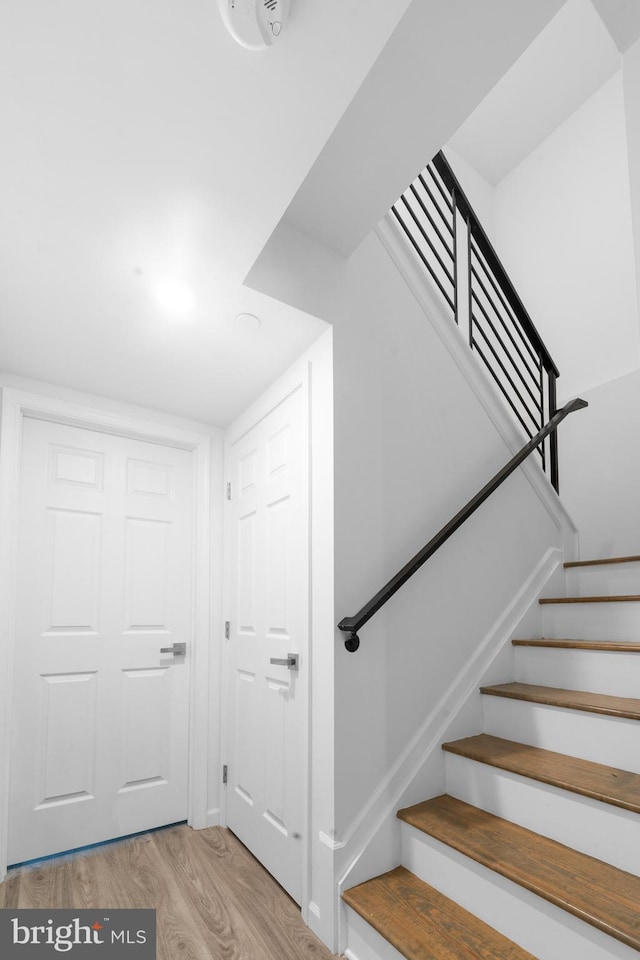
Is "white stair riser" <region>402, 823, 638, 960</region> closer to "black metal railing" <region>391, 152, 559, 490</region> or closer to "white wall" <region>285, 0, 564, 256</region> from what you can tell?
"black metal railing" <region>391, 152, 559, 490</region>

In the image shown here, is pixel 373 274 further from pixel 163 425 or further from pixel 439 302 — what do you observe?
pixel 163 425

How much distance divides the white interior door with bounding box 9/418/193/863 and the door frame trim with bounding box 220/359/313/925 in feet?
0.66

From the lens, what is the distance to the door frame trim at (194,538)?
2180mm

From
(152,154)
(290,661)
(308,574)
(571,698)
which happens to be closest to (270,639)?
(290,661)

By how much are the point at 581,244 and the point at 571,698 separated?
10.5 ft

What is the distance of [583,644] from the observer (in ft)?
6.68

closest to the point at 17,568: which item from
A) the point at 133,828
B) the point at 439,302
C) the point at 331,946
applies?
the point at 133,828

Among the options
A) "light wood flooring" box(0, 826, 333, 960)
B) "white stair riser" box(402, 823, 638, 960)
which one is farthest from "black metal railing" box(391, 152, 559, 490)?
"light wood flooring" box(0, 826, 333, 960)

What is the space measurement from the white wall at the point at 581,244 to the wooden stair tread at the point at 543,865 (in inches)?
112

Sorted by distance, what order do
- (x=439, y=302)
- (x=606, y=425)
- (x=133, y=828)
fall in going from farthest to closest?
(x=606, y=425) → (x=133, y=828) → (x=439, y=302)

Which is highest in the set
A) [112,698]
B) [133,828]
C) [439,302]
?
[439,302]

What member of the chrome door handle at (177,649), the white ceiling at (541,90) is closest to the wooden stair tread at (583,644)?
the chrome door handle at (177,649)

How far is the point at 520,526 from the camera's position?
2535 mm

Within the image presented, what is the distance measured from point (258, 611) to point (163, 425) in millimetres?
1105
